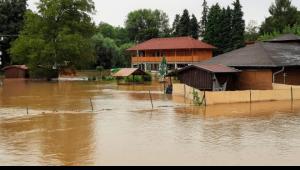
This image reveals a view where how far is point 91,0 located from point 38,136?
177ft

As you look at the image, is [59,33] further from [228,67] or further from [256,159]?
[256,159]

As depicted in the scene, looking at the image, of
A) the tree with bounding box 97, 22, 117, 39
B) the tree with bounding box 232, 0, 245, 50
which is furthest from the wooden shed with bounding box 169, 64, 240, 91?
the tree with bounding box 97, 22, 117, 39

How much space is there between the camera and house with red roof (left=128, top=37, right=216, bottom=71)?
251ft

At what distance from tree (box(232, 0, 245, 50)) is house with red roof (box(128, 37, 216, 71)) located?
388 centimetres

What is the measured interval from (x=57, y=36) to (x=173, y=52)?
18773mm

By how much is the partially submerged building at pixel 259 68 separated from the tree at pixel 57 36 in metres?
27.4

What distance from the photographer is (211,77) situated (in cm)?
4084

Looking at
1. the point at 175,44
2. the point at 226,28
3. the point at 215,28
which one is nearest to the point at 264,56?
the point at 175,44

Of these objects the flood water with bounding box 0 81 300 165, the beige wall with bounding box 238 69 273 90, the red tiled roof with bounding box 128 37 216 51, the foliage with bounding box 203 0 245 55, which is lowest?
the flood water with bounding box 0 81 300 165

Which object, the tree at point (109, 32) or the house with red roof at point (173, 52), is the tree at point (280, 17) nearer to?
the house with red roof at point (173, 52)

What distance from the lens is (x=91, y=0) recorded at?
242 ft

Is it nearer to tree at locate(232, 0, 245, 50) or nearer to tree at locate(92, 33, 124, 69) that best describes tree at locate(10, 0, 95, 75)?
tree at locate(92, 33, 124, 69)

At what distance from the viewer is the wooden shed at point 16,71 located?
257ft

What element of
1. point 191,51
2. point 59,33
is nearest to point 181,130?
point 59,33
